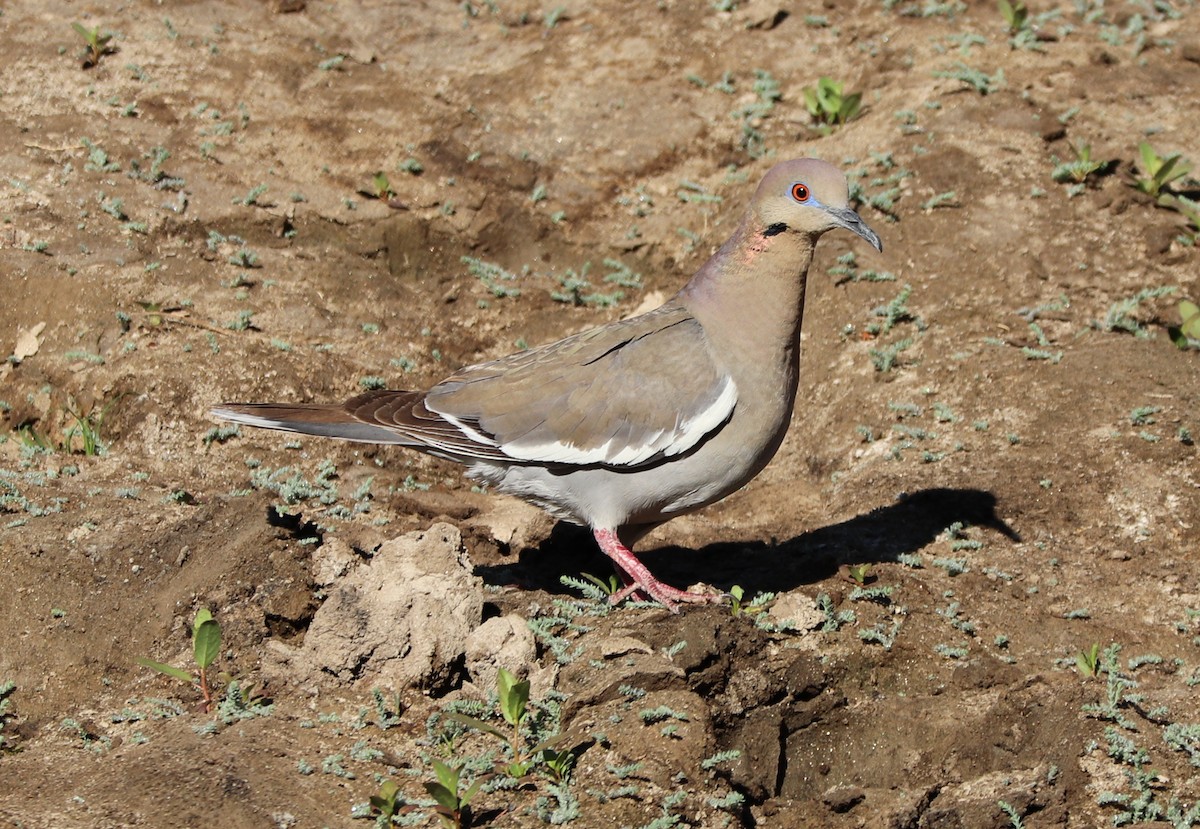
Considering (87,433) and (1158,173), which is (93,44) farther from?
(1158,173)

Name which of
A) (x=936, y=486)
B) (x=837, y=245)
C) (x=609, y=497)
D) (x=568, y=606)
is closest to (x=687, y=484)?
(x=609, y=497)

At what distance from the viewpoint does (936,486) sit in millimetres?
5977

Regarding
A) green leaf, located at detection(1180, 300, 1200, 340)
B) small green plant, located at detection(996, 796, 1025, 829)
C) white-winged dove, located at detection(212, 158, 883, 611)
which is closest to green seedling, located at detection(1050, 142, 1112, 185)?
green leaf, located at detection(1180, 300, 1200, 340)

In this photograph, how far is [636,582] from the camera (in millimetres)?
5094

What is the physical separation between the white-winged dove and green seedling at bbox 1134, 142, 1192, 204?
343cm

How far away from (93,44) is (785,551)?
223 inches

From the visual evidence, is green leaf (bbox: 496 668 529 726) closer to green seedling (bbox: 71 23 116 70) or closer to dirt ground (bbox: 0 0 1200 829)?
dirt ground (bbox: 0 0 1200 829)

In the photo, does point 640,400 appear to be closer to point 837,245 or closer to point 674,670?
point 674,670

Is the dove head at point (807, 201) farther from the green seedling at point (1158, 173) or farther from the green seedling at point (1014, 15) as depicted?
the green seedling at point (1014, 15)

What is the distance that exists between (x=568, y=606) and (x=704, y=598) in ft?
1.75

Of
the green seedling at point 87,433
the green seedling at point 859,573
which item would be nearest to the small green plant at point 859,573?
the green seedling at point 859,573

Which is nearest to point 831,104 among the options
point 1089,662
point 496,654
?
point 1089,662

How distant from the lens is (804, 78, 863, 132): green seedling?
337 inches

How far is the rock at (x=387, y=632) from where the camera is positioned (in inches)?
174
